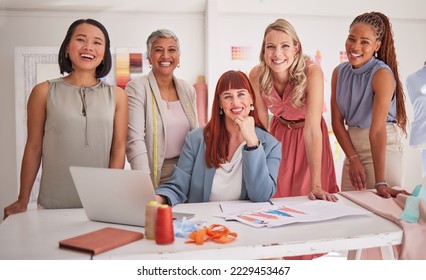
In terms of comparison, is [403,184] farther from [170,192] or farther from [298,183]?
[170,192]

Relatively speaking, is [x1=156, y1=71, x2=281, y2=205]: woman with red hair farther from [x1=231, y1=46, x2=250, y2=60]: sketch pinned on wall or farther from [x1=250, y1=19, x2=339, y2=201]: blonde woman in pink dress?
[x1=231, y1=46, x2=250, y2=60]: sketch pinned on wall

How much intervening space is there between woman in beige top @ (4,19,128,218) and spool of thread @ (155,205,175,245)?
0.59m

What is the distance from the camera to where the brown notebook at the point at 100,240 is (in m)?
1.03

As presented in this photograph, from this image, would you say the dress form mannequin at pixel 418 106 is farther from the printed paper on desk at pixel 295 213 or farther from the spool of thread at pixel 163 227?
the spool of thread at pixel 163 227

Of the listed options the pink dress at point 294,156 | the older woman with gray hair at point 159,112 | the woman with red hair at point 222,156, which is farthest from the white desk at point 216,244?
the pink dress at point 294,156

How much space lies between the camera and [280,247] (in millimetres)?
1099

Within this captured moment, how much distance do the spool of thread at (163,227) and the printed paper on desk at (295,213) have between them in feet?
0.83

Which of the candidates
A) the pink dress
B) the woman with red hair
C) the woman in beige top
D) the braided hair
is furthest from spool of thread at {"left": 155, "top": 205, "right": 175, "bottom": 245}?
the braided hair

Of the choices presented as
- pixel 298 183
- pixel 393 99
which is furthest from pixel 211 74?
pixel 393 99

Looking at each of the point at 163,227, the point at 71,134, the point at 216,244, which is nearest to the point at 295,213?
the point at 216,244

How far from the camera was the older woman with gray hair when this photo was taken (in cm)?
176

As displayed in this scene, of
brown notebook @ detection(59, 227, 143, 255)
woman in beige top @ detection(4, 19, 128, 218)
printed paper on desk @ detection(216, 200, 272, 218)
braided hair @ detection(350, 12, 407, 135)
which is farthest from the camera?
braided hair @ detection(350, 12, 407, 135)

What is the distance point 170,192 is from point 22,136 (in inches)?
29.7
